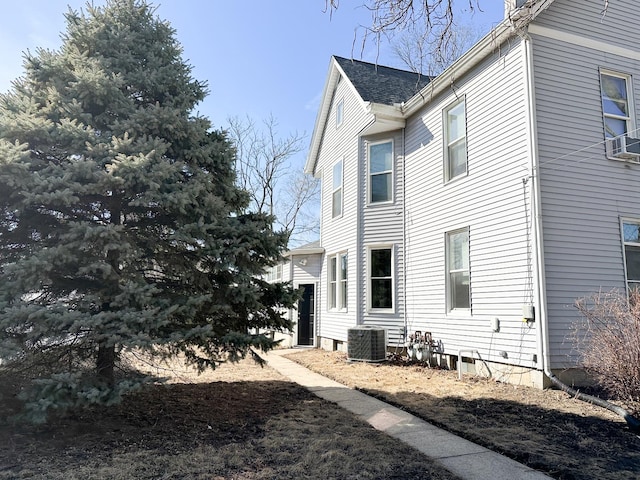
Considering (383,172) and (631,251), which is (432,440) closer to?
(631,251)

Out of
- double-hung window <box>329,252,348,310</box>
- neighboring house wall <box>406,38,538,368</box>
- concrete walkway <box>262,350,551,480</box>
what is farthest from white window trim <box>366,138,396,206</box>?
concrete walkway <box>262,350,551,480</box>

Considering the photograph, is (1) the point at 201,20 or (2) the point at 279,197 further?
(2) the point at 279,197

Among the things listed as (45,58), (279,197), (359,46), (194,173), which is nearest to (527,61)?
(359,46)

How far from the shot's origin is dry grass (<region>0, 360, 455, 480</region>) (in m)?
3.53

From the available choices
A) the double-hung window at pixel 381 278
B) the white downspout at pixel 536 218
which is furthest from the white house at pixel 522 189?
the double-hung window at pixel 381 278

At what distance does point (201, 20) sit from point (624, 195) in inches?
296

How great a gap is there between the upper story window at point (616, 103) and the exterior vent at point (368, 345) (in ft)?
19.6

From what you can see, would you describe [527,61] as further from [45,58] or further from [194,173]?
[45,58]

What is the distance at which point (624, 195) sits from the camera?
767 cm

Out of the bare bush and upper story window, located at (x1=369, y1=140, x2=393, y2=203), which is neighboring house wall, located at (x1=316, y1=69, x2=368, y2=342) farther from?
the bare bush

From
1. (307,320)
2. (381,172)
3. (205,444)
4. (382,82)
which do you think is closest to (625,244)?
(381,172)

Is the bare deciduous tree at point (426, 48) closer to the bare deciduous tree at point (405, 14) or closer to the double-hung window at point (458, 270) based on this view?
the bare deciduous tree at point (405, 14)

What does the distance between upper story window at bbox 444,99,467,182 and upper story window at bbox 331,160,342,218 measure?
14.0ft

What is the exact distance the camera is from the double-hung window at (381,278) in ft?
35.9
